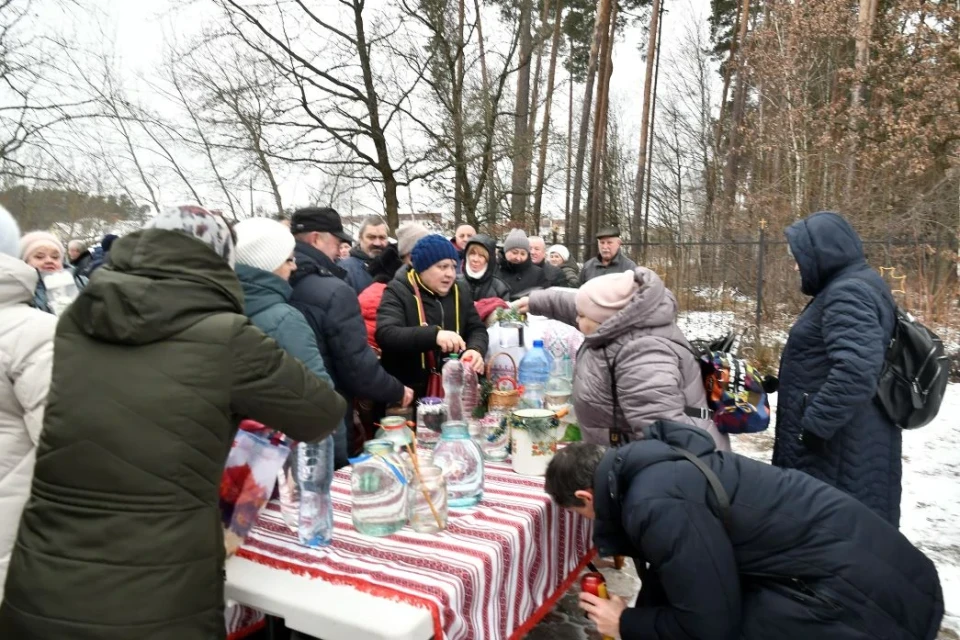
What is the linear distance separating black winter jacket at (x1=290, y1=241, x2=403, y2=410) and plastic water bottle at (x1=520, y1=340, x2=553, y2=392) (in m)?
0.63

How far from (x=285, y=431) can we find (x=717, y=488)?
1022 millimetres

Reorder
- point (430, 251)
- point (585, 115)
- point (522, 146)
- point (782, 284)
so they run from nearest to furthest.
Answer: point (430, 251) < point (782, 284) < point (522, 146) < point (585, 115)

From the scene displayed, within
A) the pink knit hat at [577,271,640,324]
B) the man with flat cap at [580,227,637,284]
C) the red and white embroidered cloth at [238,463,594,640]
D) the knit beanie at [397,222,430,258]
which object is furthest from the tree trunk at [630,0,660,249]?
the red and white embroidered cloth at [238,463,594,640]

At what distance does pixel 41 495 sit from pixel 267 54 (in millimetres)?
11650

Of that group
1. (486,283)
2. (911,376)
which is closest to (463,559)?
(911,376)

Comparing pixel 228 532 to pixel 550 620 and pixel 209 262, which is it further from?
pixel 550 620

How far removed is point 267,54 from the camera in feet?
36.8

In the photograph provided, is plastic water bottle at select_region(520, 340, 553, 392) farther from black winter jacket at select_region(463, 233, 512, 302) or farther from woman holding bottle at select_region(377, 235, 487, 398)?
black winter jacket at select_region(463, 233, 512, 302)

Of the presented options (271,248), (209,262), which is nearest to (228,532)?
(209,262)

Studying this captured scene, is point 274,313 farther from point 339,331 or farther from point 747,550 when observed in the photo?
point 747,550

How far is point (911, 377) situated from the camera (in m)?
2.40

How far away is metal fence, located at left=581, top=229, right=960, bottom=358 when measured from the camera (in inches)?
322

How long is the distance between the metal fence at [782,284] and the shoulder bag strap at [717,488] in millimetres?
7157

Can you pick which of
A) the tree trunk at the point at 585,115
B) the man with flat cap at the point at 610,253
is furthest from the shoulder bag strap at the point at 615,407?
the tree trunk at the point at 585,115
